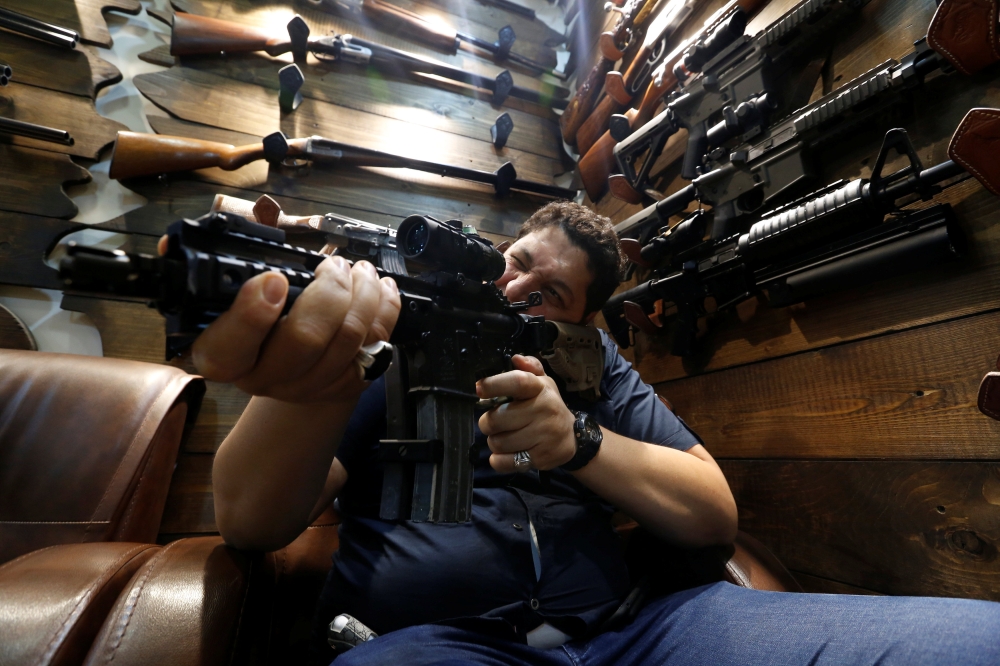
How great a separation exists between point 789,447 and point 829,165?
0.84m

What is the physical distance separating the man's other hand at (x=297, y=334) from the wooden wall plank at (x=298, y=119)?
1.91 m

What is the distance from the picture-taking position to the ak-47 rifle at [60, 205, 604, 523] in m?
0.52

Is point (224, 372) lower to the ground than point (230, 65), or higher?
lower

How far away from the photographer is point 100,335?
1650mm

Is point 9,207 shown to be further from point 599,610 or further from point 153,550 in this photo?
point 599,610

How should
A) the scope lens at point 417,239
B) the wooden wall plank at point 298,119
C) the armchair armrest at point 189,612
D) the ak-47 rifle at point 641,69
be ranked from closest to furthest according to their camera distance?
the armchair armrest at point 189,612
the scope lens at point 417,239
the wooden wall plank at point 298,119
the ak-47 rifle at point 641,69

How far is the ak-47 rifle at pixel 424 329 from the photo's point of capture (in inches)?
20.4

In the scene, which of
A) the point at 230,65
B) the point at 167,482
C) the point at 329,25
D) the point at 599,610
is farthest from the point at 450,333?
the point at 329,25

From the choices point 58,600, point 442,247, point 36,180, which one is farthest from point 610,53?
point 58,600

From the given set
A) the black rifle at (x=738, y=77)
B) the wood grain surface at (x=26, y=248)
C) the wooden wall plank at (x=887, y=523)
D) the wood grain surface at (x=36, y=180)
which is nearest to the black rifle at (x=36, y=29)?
the wood grain surface at (x=36, y=180)

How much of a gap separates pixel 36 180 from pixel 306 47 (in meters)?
1.22

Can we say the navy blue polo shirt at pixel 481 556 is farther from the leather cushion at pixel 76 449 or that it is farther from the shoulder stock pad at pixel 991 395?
the shoulder stock pad at pixel 991 395

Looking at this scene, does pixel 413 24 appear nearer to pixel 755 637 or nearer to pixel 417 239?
pixel 417 239

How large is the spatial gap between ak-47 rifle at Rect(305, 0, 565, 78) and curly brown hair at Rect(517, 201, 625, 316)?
5.43 ft
